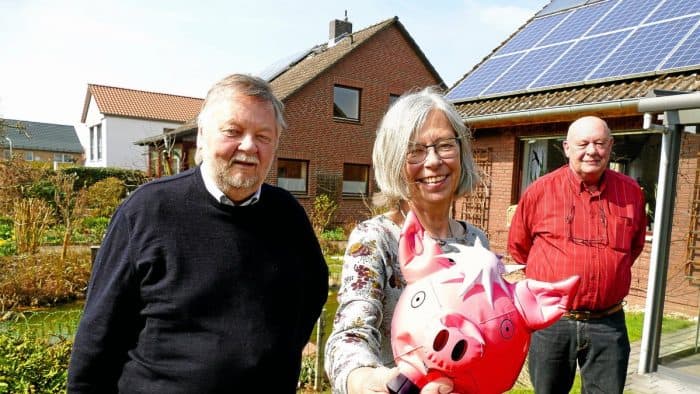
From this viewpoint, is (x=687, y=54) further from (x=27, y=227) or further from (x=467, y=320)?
(x=27, y=227)

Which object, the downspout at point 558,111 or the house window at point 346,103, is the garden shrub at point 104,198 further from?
the downspout at point 558,111

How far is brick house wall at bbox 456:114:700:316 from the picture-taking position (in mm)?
6668

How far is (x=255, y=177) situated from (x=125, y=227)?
1.84 feet

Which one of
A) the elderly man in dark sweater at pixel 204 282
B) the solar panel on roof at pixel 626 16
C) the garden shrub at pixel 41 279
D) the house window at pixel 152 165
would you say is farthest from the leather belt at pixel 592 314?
the house window at pixel 152 165

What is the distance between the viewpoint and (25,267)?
345 inches

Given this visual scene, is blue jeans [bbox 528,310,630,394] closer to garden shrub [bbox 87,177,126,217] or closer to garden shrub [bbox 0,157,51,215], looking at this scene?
garden shrub [bbox 0,157,51,215]

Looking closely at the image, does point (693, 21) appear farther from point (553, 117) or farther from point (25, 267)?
point (25, 267)

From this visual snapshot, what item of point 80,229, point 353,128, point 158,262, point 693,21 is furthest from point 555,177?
point 353,128

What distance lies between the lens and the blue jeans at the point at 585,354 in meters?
2.95

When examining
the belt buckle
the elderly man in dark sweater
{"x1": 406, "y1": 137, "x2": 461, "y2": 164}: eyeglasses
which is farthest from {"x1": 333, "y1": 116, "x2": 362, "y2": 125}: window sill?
{"x1": 406, "y1": 137, "x2": 461, "y2": 164}: eyeglasses

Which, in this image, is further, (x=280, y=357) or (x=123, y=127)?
(x=123, y=127)

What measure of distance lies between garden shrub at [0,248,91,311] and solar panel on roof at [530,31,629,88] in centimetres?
897

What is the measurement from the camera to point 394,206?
68.6 inches

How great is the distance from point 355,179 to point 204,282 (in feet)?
60.9
